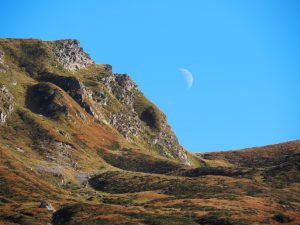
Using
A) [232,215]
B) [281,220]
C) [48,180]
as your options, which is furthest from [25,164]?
[281,220]

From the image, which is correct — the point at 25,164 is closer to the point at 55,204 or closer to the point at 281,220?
the point at 55,204

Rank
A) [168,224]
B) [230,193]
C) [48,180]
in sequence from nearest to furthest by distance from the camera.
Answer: [168,224] < [230,193] < [48,180]

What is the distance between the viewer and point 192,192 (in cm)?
17938

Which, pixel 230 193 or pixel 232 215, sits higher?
pixel 230 193

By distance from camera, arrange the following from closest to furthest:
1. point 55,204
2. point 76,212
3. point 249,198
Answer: point 76,212, point 55,204, point 249,198

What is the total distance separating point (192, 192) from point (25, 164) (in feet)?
241

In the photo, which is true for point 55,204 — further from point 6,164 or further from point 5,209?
point 6,164

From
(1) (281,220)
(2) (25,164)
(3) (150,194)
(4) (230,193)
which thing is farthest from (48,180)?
(1) (281,220)

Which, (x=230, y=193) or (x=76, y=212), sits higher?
(x=230, y=193)

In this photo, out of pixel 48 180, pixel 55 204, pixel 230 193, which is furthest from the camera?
pixel 48 180

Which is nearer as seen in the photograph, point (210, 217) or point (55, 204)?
point (210, 217)

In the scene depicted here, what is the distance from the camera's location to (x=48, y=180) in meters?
187

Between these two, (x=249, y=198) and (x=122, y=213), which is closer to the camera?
(x=122, y=213)

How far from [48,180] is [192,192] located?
60566mm
